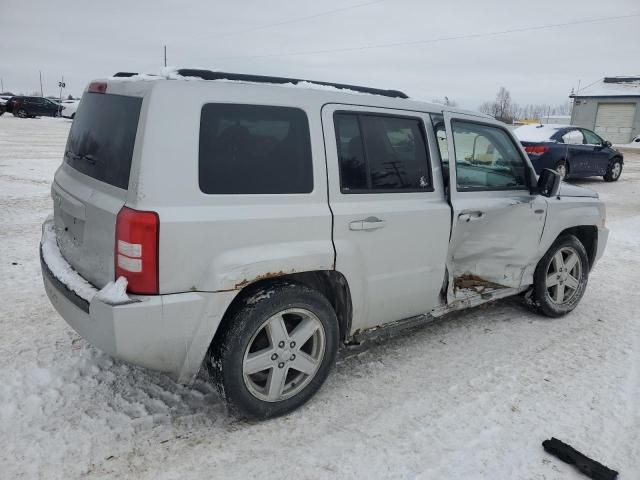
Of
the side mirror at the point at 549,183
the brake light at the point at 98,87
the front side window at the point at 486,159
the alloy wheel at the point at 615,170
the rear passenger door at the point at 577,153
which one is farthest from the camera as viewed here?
the alloy wheel at the point at 615,170

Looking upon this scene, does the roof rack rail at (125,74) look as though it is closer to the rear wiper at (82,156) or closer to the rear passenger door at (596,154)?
the rear wiper at (82,156)

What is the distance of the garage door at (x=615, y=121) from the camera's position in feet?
123

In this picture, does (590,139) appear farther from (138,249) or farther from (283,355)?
(138,249)

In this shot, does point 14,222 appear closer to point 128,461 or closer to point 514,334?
point 128,461

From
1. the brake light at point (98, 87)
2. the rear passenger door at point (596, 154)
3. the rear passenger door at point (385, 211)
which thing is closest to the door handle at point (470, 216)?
the rear passenger door at point (385, 211)

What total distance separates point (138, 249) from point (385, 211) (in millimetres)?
1524

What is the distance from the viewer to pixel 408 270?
338cm

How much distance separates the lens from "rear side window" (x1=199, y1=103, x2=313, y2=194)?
2.55m

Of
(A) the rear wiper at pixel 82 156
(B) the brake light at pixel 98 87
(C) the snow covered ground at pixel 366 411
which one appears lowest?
(C) the snow covered ground at pixel 366 411

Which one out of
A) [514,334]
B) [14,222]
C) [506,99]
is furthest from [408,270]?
[506,99]

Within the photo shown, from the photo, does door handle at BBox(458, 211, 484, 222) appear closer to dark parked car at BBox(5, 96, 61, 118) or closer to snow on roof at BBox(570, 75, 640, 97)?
dark parked car at BBox(5, 96, 61, 118)

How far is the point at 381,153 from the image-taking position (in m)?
3.22

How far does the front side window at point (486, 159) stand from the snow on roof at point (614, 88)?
1586 inches

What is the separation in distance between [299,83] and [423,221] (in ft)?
3.99
